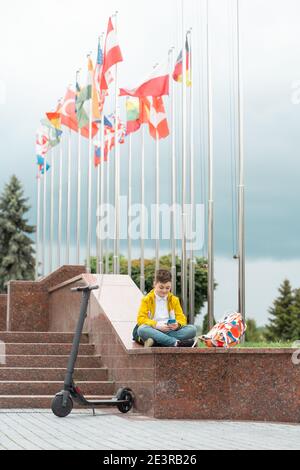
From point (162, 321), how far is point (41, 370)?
2.41 m

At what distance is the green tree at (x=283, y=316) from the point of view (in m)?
78.1

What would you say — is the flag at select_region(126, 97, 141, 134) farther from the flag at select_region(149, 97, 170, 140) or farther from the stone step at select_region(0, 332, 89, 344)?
the stone step at select_region(0, 332, 89, 344)

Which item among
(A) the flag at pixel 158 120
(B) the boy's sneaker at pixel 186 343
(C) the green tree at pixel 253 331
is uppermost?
(A) the flag at pixel 158 120

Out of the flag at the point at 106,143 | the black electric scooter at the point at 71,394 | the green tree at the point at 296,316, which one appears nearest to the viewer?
the black electric scooter at the point at 71,394

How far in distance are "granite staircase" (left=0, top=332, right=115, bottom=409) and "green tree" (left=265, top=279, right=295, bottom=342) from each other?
63031 mm

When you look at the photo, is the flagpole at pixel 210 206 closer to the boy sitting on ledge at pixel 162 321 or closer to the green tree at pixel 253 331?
the boy sitting on ledge at pixel 162 321

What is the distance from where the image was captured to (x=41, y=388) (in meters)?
12.5

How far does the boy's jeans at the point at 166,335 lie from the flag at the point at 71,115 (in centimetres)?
1829

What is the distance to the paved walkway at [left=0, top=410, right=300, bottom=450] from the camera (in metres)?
8.34

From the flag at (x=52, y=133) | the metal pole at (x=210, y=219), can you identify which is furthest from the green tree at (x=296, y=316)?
the metal pole at (x=210, y=219)

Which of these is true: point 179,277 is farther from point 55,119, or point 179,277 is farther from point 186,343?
point 186,343

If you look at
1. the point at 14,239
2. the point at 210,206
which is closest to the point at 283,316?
the point at 14,239

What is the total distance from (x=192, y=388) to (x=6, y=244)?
4972 centimetres
